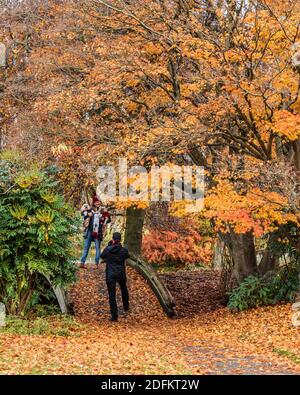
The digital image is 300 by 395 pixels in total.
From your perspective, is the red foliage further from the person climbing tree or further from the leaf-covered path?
the person climbing tree

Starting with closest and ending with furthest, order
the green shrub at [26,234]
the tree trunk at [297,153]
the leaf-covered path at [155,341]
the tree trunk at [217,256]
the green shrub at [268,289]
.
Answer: the leaf-covered path at [155,341] < the green shrub at [26,234] < the tree trunk at [297,153] < the green shrub at [268,289] < the tree trunk at [217,256]

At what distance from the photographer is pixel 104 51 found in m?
17.0

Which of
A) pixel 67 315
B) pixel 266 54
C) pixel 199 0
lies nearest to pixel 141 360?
pixel 67 315

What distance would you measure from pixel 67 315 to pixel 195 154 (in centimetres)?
553

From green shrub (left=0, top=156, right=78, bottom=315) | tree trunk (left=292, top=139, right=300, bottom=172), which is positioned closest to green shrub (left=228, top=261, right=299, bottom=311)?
tree trunk (left=292, top=139, right=300, bottom=172)

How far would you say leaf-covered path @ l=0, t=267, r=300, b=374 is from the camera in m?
9.77

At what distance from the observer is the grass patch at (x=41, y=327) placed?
12805 millimetres

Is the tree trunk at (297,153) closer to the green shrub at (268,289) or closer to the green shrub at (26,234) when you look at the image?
the green shrub at (268,289)

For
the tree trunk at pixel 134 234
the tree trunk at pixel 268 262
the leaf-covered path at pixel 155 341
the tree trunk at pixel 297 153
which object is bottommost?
the leaf-covered path at pixel 155 341

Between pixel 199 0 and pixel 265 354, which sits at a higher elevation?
pixel 199 0

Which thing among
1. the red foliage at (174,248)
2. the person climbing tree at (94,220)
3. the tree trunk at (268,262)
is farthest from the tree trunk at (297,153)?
the red foliage at (174,248)

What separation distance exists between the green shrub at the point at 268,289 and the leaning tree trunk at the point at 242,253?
688 millimetres

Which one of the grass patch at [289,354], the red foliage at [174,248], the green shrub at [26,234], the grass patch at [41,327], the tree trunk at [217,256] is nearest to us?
the grass patch at [289,354]

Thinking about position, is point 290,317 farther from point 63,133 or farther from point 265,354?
point 63,133
